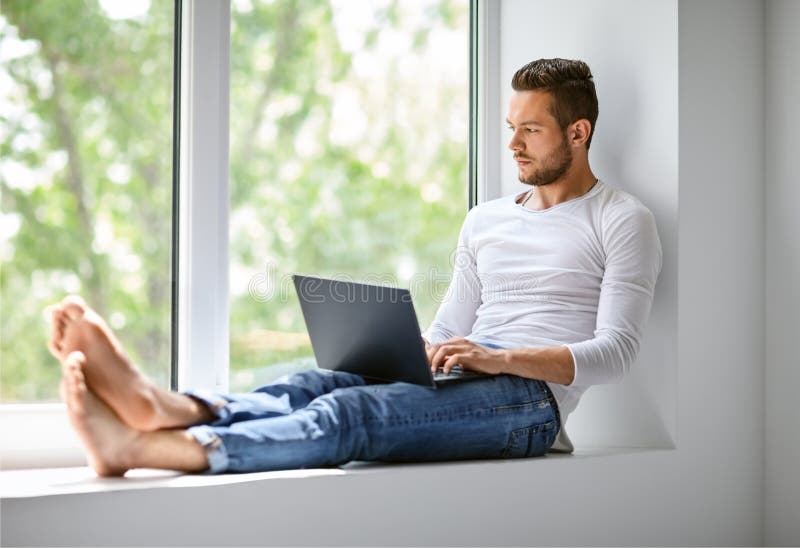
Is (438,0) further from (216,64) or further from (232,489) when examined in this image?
(232,489)

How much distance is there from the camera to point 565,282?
191 centimetres

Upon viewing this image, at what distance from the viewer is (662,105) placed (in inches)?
78.7

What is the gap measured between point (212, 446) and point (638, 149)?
121 centimetres

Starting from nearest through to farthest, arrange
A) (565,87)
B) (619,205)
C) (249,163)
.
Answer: (619,205) < (565,87) < (249,163)

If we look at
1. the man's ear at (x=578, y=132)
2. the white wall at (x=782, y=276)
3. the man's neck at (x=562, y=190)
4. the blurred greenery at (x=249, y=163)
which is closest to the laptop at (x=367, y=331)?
the blurred greenery at (x=249, y=163)

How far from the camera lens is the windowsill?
1.36 meters

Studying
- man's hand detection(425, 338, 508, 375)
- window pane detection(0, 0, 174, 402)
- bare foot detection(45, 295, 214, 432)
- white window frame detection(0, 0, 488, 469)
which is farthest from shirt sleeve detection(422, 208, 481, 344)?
bare foot detection(45, 295, 214, 432)

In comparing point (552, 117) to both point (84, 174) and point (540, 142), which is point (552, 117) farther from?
point (84, 174)

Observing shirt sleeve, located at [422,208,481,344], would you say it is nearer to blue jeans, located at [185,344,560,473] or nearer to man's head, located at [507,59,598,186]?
man's head, located at [507,59,598,186]

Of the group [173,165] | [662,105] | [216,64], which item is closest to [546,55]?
[662,105]

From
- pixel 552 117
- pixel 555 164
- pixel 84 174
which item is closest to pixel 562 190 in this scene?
pixel 555 164

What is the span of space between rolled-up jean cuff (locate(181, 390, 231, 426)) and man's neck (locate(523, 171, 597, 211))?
36.4 inches

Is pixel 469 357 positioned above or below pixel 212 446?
above

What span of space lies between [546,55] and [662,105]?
1.45 ft
